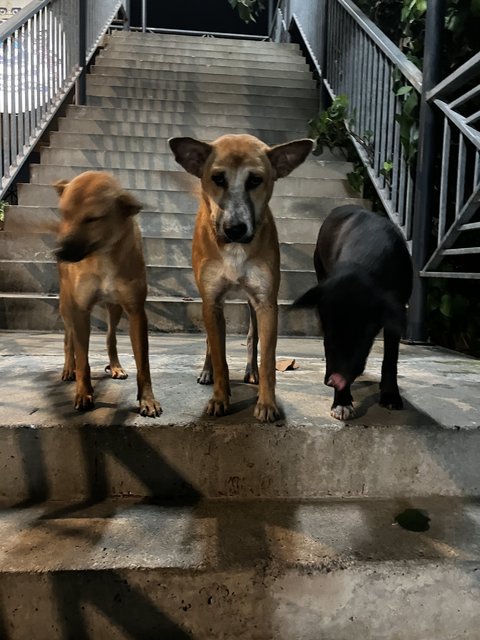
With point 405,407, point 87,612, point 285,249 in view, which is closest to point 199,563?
point 87,612

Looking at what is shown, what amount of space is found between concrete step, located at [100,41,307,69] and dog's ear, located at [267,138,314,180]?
20.0 ft

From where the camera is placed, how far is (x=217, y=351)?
1971 millimetres

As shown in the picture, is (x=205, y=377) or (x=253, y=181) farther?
(x=205, y=377)

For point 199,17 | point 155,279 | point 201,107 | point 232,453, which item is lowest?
point 232,453

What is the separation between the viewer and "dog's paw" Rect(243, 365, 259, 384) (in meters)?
2.32

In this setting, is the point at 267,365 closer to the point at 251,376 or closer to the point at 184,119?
the point at 251,376

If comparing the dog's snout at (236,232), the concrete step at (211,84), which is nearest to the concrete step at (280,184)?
the concrete step at (211,84)

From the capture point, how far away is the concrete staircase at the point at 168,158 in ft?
12.1

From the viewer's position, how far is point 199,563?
133 cm

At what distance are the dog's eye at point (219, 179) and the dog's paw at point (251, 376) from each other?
89cm

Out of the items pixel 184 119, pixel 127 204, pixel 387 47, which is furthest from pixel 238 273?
pixel 184 119

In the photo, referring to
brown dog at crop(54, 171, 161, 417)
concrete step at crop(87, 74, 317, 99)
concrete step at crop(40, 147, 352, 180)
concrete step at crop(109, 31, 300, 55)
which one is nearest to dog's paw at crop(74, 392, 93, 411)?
brown dog at crop(54, 171, 161, 417)

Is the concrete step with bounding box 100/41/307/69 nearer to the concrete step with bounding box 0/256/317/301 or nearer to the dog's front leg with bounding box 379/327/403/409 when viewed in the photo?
the concrete step with bounding box 0/256/317/301

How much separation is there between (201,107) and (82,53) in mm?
1481
